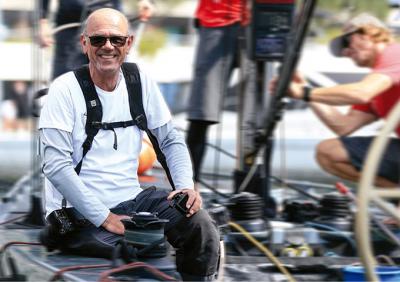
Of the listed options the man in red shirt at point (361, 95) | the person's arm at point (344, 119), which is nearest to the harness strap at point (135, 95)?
the man in red shirt at point (361, 95)

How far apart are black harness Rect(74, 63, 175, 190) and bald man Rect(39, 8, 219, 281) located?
2 cm

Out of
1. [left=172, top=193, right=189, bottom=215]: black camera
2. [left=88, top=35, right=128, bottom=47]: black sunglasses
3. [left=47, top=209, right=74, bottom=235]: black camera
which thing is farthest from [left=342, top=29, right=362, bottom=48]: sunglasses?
[left=47, top=209, right=74, bottom=235]: black camera

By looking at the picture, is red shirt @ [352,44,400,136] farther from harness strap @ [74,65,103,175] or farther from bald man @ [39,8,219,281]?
harness strap @ [74,65,103,175]

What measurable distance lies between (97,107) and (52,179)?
0.31m

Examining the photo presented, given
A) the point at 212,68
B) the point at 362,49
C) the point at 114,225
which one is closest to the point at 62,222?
the point at 114,225

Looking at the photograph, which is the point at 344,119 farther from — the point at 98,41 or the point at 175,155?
the point at 98,41

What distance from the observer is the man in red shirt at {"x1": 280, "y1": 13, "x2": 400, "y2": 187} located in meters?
5.67

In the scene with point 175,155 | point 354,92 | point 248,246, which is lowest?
point 248,246

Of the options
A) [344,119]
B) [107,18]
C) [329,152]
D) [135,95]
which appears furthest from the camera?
[344,119]

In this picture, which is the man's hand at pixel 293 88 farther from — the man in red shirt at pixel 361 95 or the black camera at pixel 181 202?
the black camera at pixel 181 202

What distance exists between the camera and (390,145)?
6.04 m

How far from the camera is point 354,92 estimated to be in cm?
563

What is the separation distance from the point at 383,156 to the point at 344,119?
599 millimetres


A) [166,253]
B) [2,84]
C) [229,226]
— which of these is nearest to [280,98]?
A: [229,226]
